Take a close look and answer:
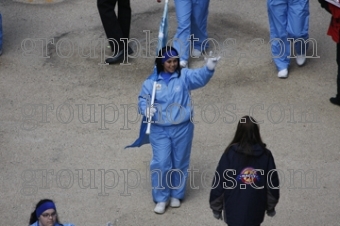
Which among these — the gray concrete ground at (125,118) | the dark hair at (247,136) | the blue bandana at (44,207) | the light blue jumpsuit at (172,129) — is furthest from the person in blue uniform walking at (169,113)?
the blue bandana at (44,207)

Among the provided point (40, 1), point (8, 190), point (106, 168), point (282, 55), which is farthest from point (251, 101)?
point (40, 1)

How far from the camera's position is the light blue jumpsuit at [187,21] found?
11.3 m

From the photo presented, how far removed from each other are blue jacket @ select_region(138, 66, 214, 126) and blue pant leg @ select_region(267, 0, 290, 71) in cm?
246

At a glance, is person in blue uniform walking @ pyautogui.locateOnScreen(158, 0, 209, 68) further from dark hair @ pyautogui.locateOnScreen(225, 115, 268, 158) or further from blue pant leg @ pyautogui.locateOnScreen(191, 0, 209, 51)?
dark hair @ pyautogui.locateOnScreen(225, 115, 268, 158)

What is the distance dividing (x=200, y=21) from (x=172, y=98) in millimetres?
2875


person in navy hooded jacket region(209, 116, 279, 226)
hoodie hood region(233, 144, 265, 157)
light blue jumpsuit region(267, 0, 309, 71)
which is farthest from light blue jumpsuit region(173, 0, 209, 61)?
hoodie hood region(233, 144, 265, 157)

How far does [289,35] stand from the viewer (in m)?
11.3

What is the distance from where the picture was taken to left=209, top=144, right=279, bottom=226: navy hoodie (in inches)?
308

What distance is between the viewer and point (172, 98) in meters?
8.95

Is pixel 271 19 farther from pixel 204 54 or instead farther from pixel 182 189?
pixel 182 189

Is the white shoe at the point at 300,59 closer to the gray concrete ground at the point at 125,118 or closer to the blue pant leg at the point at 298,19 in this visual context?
the gray concrete ground at the point at 125,118

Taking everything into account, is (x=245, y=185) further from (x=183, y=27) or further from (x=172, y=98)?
(x=183, y=27)

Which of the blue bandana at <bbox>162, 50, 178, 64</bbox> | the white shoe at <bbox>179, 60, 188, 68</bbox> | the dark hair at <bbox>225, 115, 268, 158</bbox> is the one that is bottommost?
the dark hair at <bbox>225, 115, 268, 158</bbox>

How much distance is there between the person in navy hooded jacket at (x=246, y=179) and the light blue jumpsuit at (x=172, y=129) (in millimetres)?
1162
